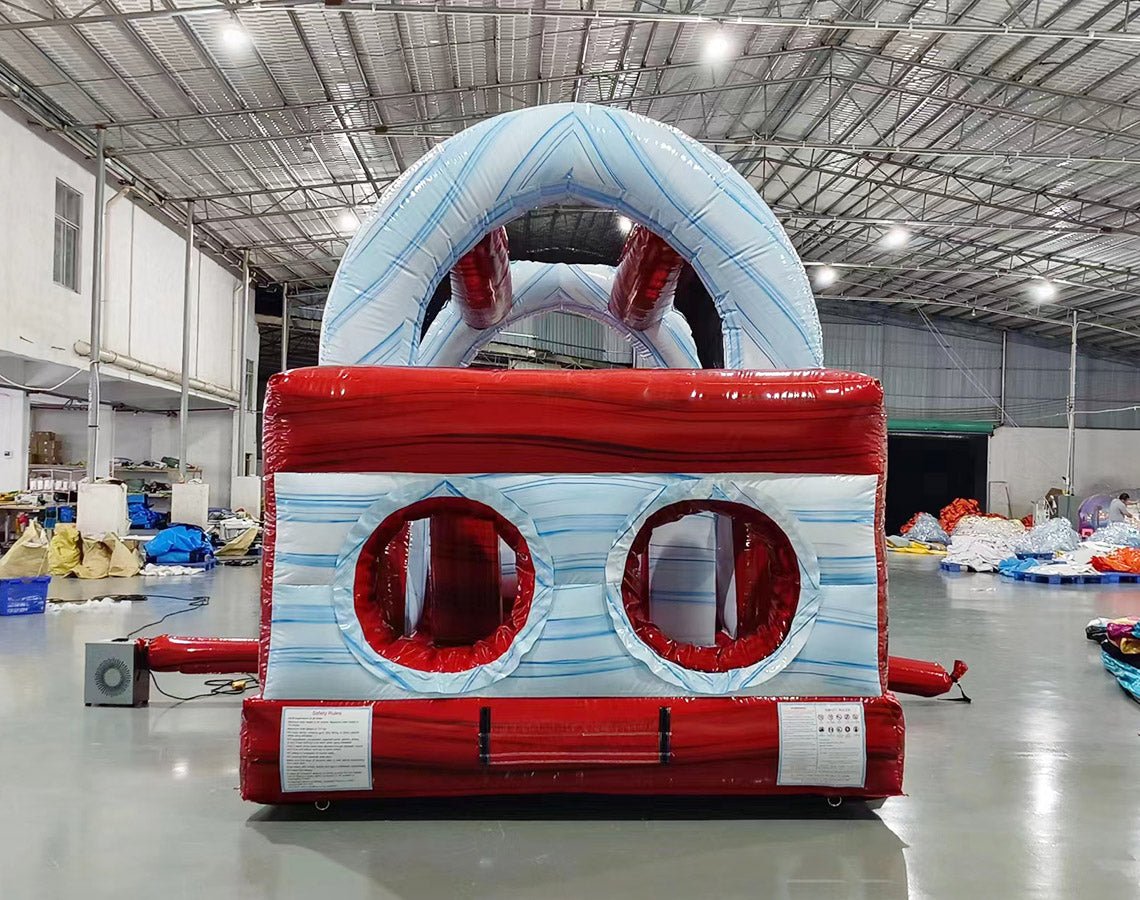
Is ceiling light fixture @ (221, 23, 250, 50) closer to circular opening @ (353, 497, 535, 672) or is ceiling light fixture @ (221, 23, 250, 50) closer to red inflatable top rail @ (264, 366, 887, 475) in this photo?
circular opening @ (353, 497, 535, 672)

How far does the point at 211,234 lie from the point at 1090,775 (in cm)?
1779

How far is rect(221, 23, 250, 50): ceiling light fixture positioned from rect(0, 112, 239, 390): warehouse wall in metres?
3.56

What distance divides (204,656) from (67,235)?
35.0ft

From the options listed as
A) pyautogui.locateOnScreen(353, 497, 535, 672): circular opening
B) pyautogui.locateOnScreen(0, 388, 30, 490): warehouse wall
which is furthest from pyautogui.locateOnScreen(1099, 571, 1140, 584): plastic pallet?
pyautogui.locateOnScreen(0, 388, 30, 490): warehouse wall

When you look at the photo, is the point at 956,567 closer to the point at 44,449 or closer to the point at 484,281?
the point at 484,281

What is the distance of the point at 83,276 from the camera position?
43.1ft

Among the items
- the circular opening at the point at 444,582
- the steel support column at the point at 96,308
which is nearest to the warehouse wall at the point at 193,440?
the steel support column at the point at 96,308

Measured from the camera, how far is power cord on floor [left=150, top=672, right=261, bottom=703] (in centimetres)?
514

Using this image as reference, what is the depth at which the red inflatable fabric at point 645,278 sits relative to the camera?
16.1 feet

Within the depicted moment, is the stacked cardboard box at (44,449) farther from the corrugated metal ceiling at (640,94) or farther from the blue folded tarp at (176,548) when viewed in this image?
the blue folded tarp at (176,548)

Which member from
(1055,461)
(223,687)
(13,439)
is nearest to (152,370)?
(13,439)

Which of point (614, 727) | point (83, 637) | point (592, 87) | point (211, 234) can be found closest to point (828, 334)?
point (592, 87)

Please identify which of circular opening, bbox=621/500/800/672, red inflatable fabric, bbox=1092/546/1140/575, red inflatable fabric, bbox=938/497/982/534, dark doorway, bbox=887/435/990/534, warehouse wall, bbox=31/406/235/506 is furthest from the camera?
dark doorway, bbox=887/435/990/534

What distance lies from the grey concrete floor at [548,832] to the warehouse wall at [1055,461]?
68.7 feet
